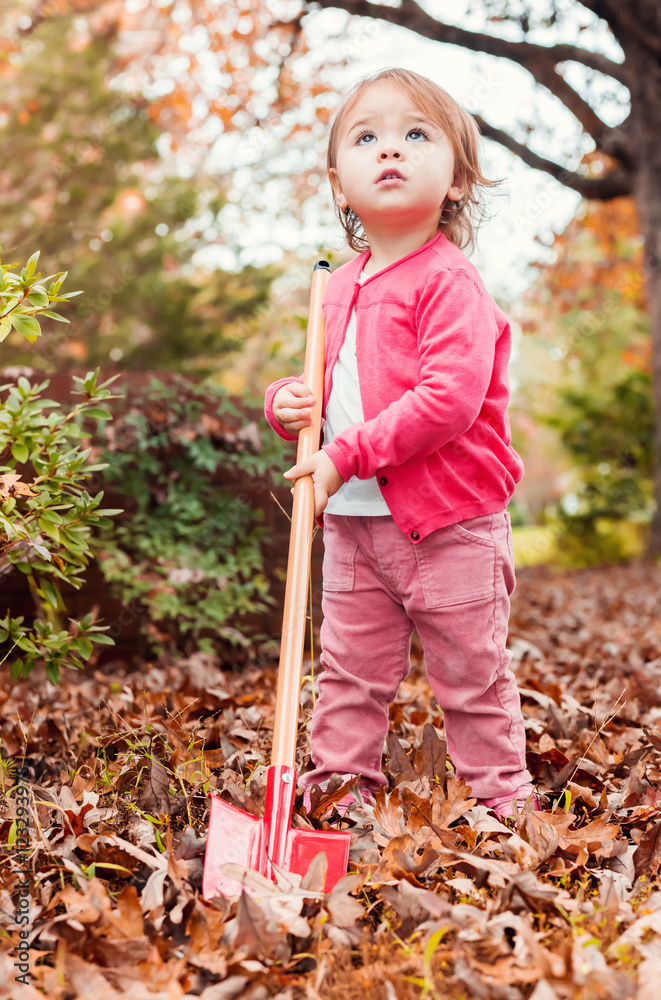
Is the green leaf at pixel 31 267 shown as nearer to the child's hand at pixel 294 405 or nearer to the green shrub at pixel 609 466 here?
the child's hand at pixel 294 405

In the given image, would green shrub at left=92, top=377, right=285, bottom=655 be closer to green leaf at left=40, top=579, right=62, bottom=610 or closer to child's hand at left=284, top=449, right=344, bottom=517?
green leaf at left=40, top=579, right=62, bottom=610

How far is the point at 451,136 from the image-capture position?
1.85 meters

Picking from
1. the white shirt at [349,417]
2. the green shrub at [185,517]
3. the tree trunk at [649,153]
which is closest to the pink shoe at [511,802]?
the white shirt at [349,417]

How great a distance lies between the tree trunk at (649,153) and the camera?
7465mm

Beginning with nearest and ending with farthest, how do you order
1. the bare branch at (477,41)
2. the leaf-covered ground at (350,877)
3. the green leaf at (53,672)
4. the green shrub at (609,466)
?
the leaf-covered ground at (350,877) < the green leaf at (53,672) < the bare branch at (477,41) < the green shrub at (609,466)

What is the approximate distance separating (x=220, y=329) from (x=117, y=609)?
8584 millimetres

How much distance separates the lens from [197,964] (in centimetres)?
127

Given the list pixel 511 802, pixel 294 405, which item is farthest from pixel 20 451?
pixel 511 802

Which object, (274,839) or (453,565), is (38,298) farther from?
(274,839)

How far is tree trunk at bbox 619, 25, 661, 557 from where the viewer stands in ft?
24.5

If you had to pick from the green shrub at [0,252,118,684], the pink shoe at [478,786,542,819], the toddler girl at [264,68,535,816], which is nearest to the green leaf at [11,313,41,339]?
the green shrub at [0,252,118,684]

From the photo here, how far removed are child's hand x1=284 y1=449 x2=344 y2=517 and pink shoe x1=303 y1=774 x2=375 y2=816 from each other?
67cm

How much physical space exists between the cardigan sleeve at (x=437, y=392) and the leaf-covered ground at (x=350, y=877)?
0.77 meters

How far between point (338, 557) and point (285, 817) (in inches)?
25.0
